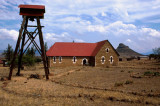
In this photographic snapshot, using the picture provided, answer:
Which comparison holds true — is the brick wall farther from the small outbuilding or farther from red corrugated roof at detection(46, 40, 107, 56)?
red corrugated roof at detection(46, 40, 107, 56)

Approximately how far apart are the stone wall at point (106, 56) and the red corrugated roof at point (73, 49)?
3.41 feet

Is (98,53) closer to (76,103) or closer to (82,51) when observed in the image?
(82,51)

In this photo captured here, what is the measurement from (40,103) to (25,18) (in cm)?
1028

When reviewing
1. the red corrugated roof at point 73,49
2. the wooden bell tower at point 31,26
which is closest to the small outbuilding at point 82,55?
the red corrugated roof at point 73,49

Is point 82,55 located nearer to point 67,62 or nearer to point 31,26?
point 67,62

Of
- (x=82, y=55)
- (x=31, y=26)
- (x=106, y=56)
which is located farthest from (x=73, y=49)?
(x=31, y=26)

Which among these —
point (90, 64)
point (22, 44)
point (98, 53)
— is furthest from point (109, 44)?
point (22, 44)

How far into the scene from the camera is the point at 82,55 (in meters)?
36.8

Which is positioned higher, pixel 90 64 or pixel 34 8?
pixel 34 8

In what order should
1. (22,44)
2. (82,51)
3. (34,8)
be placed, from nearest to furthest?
(34,8)
(22,44)
(82,51)

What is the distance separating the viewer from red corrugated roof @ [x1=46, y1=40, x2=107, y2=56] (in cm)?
3612

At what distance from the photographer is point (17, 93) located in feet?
29.2

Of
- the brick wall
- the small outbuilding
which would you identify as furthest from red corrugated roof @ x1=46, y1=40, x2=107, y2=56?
the brick wall

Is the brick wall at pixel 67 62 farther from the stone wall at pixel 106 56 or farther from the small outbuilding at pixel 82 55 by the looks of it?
the stone wall at pixel 106 56
